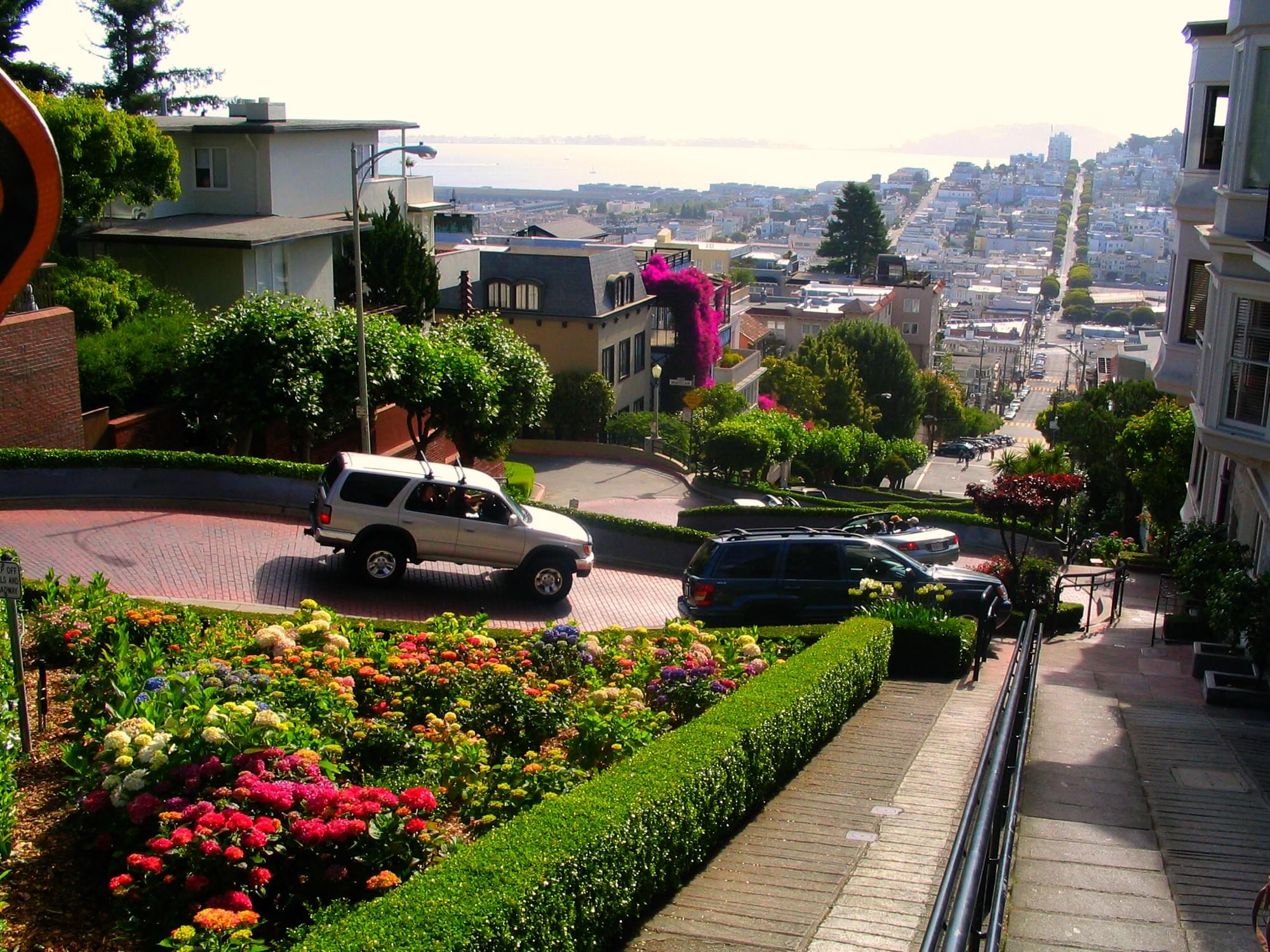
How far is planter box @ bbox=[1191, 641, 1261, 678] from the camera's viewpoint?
15703mm

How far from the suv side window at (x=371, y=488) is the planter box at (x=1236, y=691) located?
11103 mm

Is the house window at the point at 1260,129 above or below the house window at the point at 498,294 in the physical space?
above

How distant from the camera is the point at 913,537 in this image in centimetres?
2747

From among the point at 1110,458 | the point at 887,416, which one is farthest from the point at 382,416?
the point at 887,416

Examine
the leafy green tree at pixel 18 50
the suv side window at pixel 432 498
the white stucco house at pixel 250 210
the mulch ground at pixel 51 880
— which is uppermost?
the leafy green tree at pixel 18 50

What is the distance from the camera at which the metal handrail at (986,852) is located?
177 inches

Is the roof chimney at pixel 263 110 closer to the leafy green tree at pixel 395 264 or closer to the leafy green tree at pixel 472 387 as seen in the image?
the leafy green tree at pixel 395 264

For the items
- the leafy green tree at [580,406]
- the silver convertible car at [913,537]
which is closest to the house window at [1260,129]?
the silver convertible car at [913,537]

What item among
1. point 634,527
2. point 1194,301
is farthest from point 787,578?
point 1194,301

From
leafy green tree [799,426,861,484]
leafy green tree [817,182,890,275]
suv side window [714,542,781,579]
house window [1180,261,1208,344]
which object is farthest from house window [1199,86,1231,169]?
leafy green tree [817,182,890,275]

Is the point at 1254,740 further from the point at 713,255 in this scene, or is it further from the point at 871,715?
the point at 713,255

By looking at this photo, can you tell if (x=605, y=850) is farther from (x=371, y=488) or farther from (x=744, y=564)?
(x=371, y=488)

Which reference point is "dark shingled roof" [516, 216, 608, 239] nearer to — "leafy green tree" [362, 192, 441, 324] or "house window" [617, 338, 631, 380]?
"house window" [617, 338, 631, 380]

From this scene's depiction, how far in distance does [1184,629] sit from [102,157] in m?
26.3
